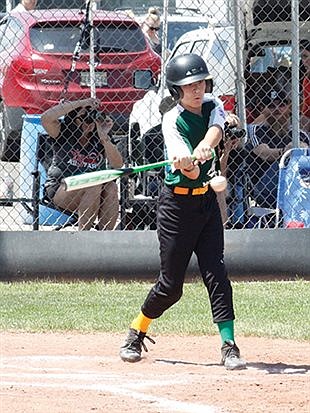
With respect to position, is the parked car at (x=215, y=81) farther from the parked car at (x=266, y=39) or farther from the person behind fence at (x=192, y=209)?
the person behind fence at (x=192, y=209)

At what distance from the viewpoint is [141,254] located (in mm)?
9906

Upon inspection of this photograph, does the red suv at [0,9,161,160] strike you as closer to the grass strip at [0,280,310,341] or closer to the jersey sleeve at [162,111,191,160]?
the grass strip at [0,280,310,341]

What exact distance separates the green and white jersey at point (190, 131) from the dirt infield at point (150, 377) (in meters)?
1.05

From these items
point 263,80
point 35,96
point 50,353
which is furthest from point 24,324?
point 35,96

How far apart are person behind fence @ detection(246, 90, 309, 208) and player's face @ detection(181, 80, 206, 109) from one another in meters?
4.14

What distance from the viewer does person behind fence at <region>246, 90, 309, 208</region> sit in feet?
35.5

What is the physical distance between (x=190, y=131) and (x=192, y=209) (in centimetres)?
44

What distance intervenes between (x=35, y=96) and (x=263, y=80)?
284 cm

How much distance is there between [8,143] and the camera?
13008mm

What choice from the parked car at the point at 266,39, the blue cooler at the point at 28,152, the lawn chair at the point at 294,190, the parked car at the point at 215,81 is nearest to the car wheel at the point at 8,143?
the blue cooler at the point at 28,152

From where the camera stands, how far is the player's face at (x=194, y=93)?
6.62 metres

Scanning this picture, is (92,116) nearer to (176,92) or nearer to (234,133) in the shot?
(234,133)

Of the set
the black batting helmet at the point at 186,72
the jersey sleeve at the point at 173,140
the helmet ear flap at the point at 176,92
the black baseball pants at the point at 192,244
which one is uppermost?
the black batting helmet at the point at 186,72

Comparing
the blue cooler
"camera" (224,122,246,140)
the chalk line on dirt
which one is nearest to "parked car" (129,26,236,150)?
the blue cooler
